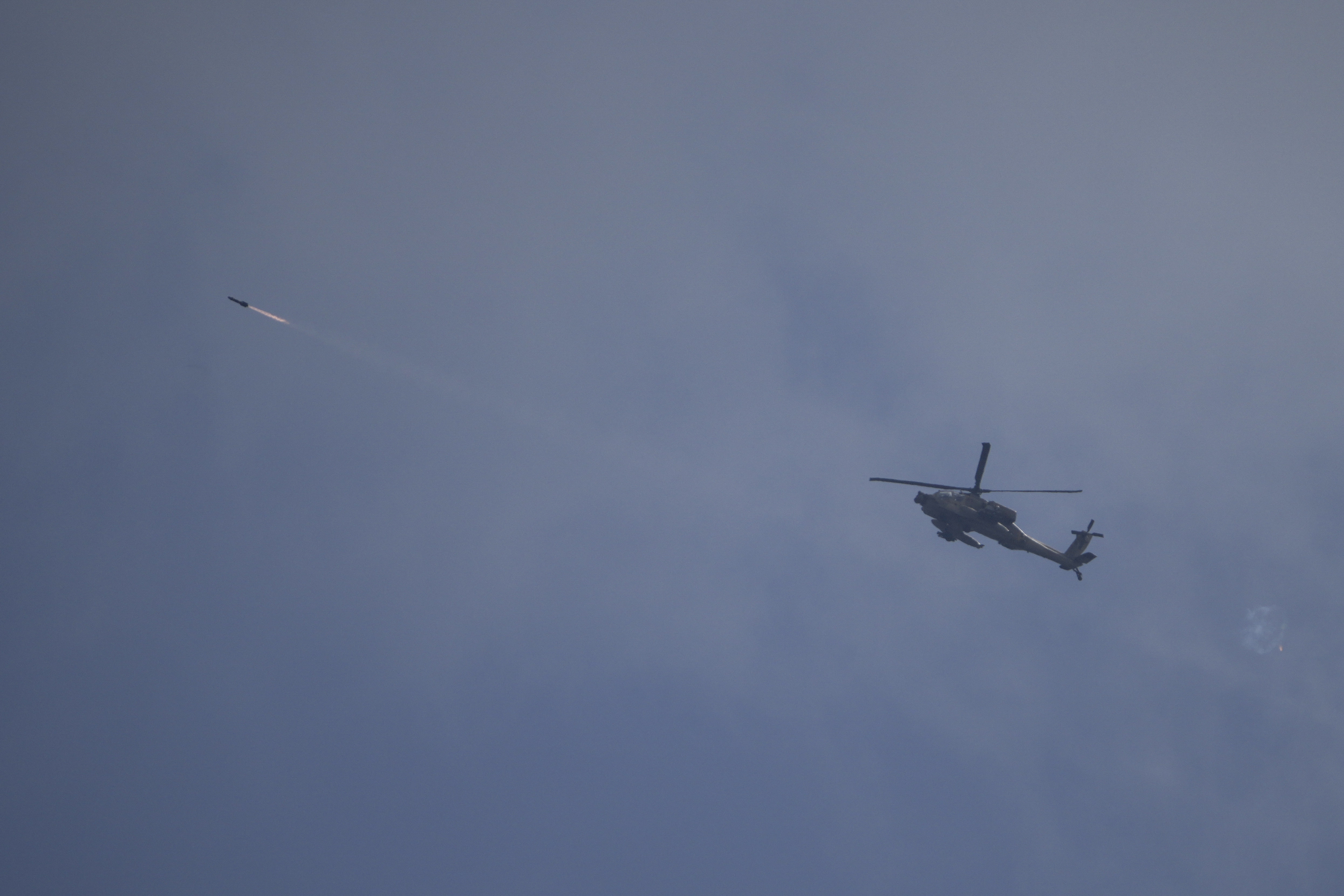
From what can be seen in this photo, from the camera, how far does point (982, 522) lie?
259 feet

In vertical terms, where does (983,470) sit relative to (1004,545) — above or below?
above

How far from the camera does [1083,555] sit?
82.5m

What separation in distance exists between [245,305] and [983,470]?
6607 cm

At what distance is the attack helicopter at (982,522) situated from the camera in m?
78.7

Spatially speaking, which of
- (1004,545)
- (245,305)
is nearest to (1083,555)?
(1004,545)

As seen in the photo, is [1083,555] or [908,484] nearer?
[908,484]

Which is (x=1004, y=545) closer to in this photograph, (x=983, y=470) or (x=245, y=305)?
(x=983, y=470)

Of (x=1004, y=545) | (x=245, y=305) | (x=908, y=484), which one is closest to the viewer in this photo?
(x=908, y=484)

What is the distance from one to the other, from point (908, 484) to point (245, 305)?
60895mm

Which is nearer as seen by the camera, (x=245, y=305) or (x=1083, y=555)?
(x=1083, y=555)

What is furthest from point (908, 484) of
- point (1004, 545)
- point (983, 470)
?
point (1004, 545)

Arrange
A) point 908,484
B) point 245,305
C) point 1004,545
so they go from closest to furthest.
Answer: point 908,484 < point 1004,545 < point 245,305

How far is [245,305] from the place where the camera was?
8831 cm

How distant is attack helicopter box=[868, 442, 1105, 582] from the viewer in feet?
258
